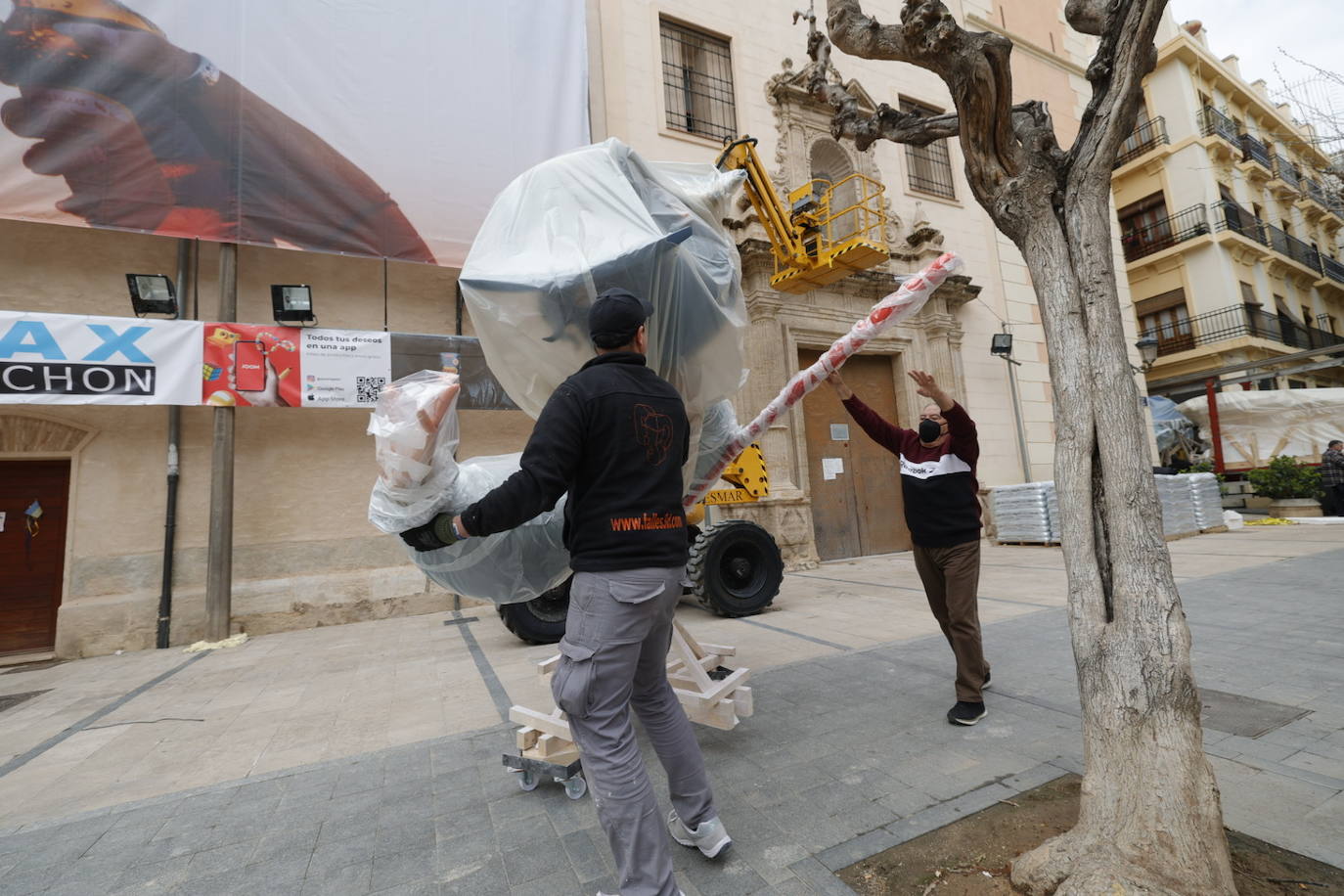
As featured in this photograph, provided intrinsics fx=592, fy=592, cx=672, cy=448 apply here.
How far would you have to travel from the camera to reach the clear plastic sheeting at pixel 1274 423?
15125 mm

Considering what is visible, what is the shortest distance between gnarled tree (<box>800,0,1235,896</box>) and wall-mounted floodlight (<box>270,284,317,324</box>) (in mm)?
6895

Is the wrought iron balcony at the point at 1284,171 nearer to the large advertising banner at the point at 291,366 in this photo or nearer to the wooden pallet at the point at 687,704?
the wooden pallet at the point at 687,704

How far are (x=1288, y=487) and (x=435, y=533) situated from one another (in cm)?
1796

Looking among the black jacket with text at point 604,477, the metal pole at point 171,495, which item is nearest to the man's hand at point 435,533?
the black jacket with text at point 604,477

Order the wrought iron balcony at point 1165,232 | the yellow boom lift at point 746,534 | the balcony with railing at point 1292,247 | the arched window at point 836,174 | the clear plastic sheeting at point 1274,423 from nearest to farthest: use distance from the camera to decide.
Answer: the yellow boom lift at point 746,534 → the arched window at point 836,174 → the clear plastic sheeting at point 1274,423 → the wrought iron balcony at point 1165,232 → the balcony with railing at point 1292,247

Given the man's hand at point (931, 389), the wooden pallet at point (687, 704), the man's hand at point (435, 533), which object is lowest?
the wooden pallet at point (687, 704)

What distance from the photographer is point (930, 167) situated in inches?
505

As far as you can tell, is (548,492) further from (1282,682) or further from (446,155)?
(446,155)

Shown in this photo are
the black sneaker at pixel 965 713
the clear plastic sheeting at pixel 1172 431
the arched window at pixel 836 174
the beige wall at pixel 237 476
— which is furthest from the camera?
the clear plastic sheeting at pixel 1172 431

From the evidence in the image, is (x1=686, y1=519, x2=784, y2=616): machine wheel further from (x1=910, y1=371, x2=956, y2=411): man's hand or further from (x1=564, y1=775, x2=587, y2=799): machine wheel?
(x1=564, y1=775, x2=587, y2=799): machine wheel

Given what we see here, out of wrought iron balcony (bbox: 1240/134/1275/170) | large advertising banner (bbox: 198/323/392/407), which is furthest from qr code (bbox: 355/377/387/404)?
wrought iron balcony (bbox: 1240/134/1275/170)

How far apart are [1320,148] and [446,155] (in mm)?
10233

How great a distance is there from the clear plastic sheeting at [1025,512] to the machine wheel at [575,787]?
9.87 metres

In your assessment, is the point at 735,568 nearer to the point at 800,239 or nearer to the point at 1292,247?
the point at 800,239
